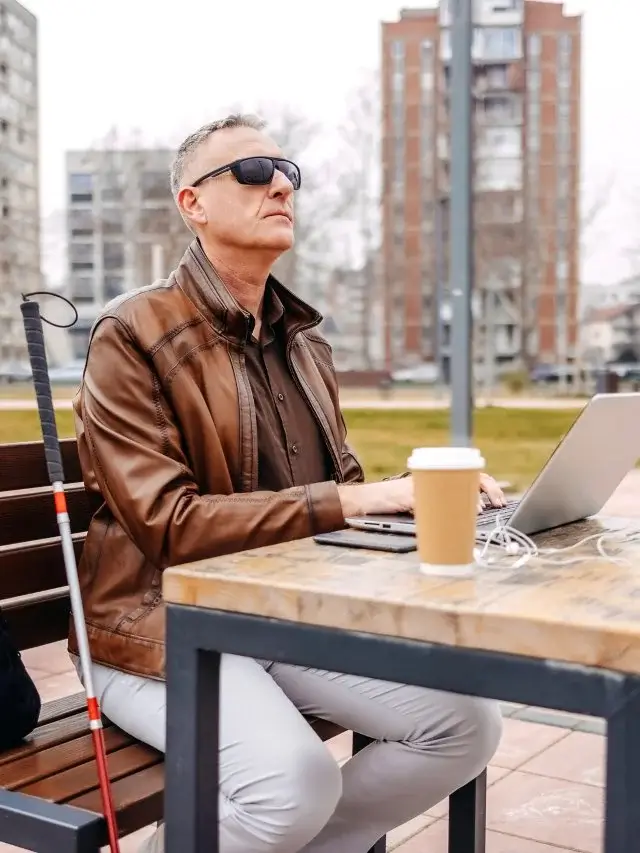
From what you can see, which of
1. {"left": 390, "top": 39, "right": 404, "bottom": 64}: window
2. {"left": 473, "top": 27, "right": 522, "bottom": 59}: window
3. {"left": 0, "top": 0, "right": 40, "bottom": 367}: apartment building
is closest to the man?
{"left": 473, "top": 27, "right": 522, "bottom": 59}: window

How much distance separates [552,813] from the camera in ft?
9.27

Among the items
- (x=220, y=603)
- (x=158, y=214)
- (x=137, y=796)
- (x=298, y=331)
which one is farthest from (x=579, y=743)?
(x=158, y=214)

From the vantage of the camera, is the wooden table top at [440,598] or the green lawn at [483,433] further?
the green lawn at [483,433]

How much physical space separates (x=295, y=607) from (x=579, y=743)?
2.30 m

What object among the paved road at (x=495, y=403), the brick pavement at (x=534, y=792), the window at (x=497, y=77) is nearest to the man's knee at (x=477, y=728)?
the brick pavement at (x=534, y=792)

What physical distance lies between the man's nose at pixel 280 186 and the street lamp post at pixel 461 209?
2.05 meters

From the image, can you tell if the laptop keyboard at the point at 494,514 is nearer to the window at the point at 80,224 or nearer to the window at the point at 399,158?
the window at the point at 399,158

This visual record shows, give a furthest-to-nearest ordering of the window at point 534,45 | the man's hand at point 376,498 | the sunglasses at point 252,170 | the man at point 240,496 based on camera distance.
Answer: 1. the window at point 534,45
2. the sunglasses at point 252,170
3. the man's hand at point 376,498
4. the man at point 240,496

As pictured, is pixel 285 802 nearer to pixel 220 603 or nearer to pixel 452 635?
pixel 220 603

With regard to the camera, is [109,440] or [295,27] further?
[295,27]

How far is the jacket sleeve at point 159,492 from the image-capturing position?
176 centimetres

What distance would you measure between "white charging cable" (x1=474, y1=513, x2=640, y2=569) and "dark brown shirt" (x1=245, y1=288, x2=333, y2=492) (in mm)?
542

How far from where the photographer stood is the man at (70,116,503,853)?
1.70 metres

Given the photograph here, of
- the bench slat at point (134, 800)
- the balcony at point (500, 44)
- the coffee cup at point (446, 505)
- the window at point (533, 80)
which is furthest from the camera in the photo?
the window at point (533, 80)
